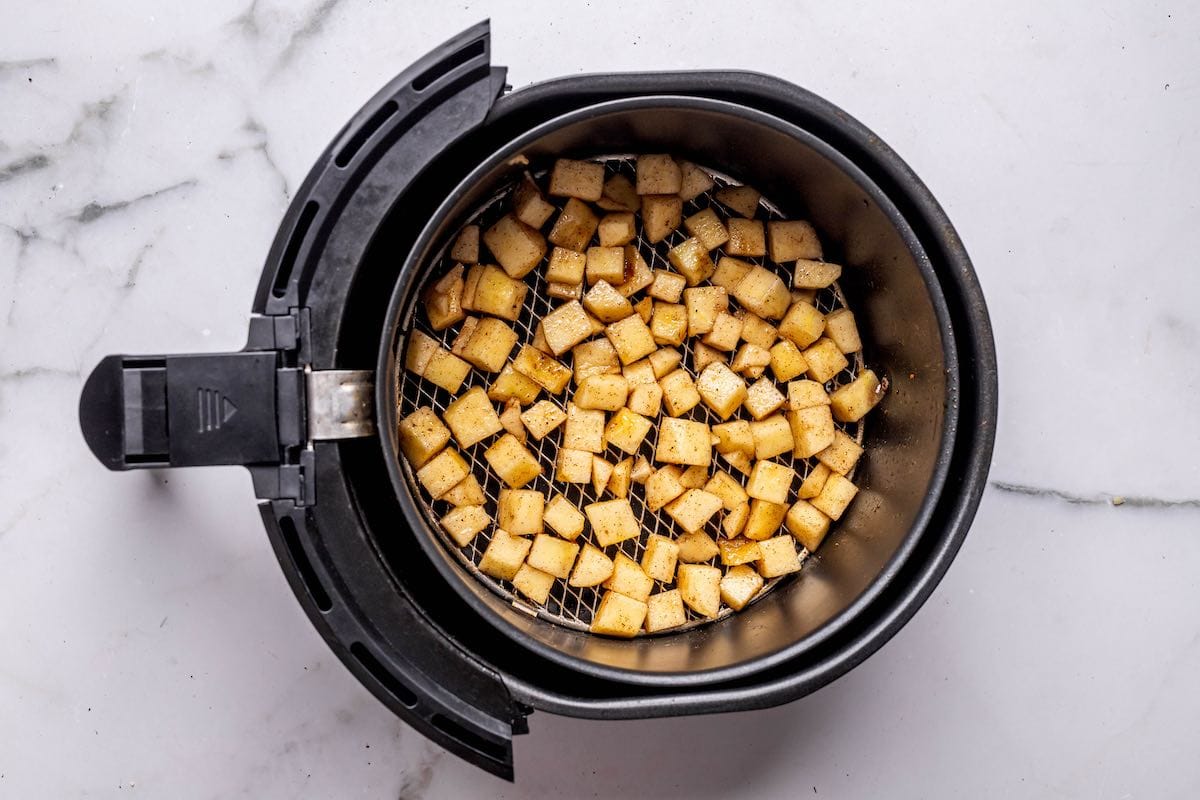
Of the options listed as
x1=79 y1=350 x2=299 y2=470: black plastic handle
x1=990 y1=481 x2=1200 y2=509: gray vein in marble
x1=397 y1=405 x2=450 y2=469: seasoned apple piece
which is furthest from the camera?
x1=990 y1=481 x2=1200 y2=509: gray vein in marble

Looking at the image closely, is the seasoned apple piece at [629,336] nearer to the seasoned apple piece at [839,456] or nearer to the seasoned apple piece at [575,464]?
the seasoned apple piece at [575,464]

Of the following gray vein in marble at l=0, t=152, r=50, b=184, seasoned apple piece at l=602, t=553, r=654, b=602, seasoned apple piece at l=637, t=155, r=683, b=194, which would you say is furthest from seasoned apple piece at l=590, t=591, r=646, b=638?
gray vein in marble at l=0, t=152, r=50, b=184

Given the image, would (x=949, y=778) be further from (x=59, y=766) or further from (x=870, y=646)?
(x=59, y=766)

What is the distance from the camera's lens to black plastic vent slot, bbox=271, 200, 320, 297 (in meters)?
0.80

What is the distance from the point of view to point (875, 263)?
3.15ft

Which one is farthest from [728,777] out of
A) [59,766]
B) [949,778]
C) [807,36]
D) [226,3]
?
[226,3]

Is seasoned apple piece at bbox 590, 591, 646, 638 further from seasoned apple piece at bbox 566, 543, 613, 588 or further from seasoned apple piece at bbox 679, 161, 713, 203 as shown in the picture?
seasoned apple piece at bbox 679, 161, 713, 203

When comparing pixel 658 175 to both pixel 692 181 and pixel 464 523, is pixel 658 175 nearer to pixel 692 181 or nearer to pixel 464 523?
pixel 692 181

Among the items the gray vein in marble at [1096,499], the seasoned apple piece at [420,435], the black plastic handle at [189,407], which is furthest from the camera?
the gray vein in marble at [1096,499]

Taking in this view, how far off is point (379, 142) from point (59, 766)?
782mm

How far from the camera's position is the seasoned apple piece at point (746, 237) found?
1028 mm

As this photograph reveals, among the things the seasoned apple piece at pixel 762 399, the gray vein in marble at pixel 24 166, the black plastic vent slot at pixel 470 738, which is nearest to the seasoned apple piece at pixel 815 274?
the seasoned apple piece at pixel 762 399

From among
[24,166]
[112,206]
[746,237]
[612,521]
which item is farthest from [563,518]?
[24,166]

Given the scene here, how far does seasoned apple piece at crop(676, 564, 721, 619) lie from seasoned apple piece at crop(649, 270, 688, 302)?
29cm
